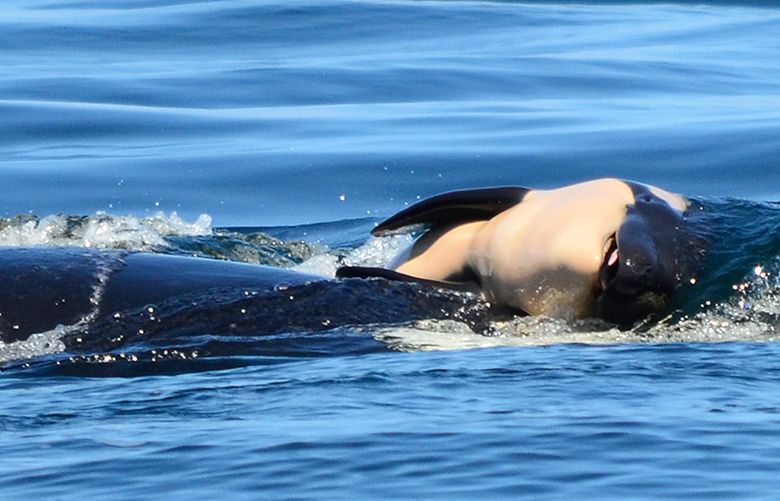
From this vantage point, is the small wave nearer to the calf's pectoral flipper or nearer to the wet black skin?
the calf's pectoral flipper

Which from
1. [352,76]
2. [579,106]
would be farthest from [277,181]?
[352,76]

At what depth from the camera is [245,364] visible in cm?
617

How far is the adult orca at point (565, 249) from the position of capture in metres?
6.75

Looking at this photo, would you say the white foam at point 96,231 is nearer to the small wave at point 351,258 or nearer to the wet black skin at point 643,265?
the small wave at point 351,258

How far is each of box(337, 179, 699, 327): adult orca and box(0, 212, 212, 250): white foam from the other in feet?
6.41

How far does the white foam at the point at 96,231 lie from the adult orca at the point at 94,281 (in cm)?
152

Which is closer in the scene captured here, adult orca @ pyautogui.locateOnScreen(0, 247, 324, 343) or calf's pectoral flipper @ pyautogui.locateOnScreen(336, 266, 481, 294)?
adult orca @ pyautogui.locateOnScreen(0, 247, 324, 343)

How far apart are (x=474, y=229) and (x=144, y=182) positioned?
645 centimetres

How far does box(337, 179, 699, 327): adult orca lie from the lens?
6.75m

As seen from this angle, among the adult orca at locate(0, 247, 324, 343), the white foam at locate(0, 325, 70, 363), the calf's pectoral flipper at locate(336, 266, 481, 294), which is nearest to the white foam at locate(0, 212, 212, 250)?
the adult orca at locate(0, 247, 324, 343)

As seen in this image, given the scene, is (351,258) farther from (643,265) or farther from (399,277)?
(643,265)

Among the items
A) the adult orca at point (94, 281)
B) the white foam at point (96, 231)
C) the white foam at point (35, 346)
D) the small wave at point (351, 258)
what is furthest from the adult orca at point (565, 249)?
the white foam at point (96, 231)

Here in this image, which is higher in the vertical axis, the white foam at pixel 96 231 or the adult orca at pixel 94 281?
the adult orca at pixel 94 281

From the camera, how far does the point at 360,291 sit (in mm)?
6879
